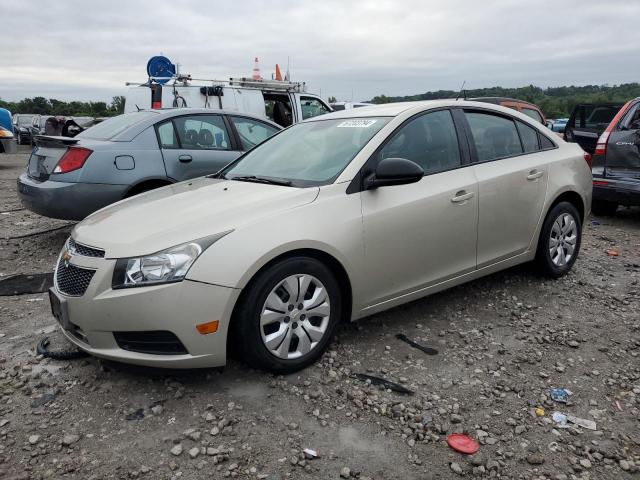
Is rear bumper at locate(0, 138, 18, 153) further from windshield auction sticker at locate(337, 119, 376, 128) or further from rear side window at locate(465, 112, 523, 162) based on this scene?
rear side window at locate(465, 112, 523, 162)

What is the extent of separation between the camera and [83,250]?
122 inches

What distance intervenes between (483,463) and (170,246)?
1.85 metres

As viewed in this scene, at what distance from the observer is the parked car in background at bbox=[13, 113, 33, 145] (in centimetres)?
2727

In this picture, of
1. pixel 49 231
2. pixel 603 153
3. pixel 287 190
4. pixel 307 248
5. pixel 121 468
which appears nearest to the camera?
pixel 121 468

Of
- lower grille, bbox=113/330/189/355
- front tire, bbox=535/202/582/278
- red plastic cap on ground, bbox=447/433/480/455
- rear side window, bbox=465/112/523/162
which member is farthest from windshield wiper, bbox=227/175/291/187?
front tire, bbox=535/202/582/278

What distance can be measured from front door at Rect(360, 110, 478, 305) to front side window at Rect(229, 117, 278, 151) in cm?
304

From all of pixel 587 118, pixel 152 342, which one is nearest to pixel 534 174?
pixel 152 342

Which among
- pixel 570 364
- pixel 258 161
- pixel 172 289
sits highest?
pixel 258 161

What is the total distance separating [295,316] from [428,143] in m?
1.67

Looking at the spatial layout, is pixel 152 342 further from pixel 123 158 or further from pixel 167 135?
pixel 167 135

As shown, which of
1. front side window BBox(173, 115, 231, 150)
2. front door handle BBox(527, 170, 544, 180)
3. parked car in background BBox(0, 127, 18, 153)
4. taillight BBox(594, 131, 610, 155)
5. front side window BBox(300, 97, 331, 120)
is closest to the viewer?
front door handle BBox(527, 170, 544, 180)

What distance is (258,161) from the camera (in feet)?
13.7

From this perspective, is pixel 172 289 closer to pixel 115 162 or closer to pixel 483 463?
pixel 483 463

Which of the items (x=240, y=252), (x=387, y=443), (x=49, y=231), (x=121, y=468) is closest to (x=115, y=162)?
(x=49, y=231)
